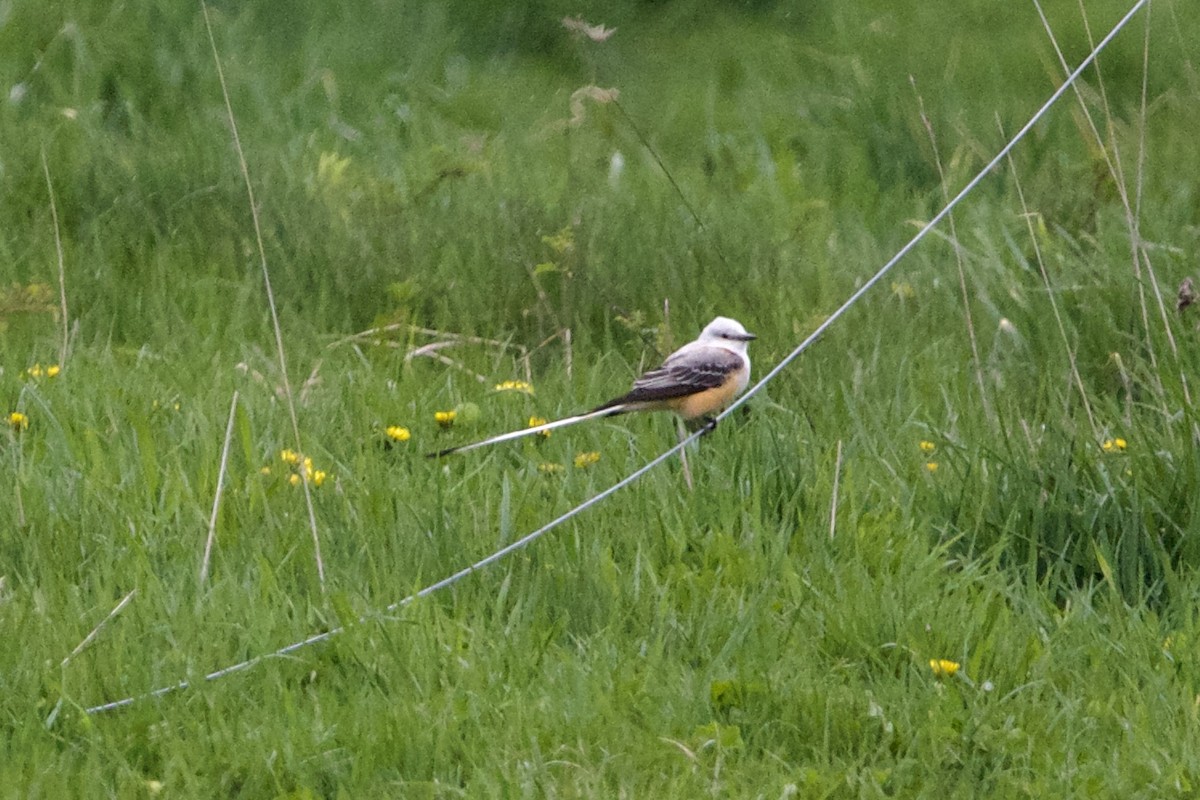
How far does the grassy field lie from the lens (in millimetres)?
3039

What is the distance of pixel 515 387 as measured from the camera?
4.68 metres

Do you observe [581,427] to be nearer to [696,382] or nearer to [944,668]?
[696,382]

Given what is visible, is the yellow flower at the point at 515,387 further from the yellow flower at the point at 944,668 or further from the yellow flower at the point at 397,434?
the yellow flower at the point at 944,668

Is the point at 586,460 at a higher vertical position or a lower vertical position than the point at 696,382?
lower

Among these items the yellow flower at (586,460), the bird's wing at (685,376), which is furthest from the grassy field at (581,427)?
the bird's wing at (685,376)

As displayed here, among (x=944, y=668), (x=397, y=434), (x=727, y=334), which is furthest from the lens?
(x=727, y=334)

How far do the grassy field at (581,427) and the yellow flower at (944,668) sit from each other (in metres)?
0.01

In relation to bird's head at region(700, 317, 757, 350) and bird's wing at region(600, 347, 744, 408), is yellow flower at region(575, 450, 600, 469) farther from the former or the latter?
bird's head at region(700, 317, 757, 350)

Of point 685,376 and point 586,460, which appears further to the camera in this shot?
point 685,376

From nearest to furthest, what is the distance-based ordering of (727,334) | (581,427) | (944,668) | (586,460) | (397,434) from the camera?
(944,668), (586,460), (397,434), (581,427), (727,334)

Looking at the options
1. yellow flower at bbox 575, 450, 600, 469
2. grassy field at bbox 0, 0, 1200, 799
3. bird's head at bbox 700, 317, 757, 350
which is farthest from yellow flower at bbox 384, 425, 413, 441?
bird's head at bbox 700, 317, 757, 350

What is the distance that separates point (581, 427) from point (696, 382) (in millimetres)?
345

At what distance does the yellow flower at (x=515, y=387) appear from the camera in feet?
15.2

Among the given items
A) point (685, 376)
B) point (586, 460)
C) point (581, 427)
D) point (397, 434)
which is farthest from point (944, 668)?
point (397, 434)
